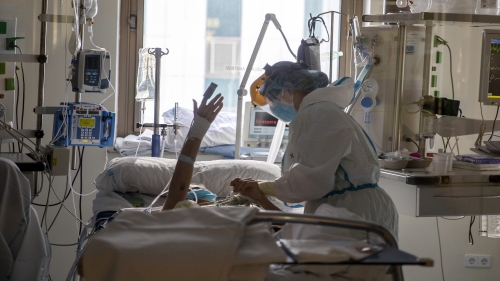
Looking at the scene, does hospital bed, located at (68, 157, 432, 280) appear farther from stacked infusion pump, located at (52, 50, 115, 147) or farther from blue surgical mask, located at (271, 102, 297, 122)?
blue surgical mask, located at (271, 102, 297, 122)

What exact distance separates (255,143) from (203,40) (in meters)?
0.87

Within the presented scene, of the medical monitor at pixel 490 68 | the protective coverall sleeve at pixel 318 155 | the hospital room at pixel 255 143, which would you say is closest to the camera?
the hospital room at pixel 255 143

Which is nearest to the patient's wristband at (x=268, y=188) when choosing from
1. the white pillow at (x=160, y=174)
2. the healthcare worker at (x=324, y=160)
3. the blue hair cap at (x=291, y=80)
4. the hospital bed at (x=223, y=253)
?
the healthcare worker at (x=324, y=160)

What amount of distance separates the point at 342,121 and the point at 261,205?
1.57 ft

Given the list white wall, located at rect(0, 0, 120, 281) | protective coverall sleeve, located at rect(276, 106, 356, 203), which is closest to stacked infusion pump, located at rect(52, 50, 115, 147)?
white wall, located at rect(0, 0, 120, 281)

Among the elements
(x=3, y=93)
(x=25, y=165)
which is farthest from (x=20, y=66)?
(x=25, y=165)

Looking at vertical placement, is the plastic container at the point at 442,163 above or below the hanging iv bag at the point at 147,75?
below

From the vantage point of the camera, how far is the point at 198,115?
224 centimetres

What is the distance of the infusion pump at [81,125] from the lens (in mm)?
2879

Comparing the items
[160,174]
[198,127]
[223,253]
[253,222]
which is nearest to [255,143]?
[160,174]

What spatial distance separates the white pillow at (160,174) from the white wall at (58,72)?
1.01m

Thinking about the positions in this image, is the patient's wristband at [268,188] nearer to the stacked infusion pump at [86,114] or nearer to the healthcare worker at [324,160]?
the healthcare worker at [324,160]

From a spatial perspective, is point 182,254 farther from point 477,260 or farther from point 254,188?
point 477,260

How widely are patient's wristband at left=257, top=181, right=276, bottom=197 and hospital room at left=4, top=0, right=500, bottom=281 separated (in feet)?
0.04
